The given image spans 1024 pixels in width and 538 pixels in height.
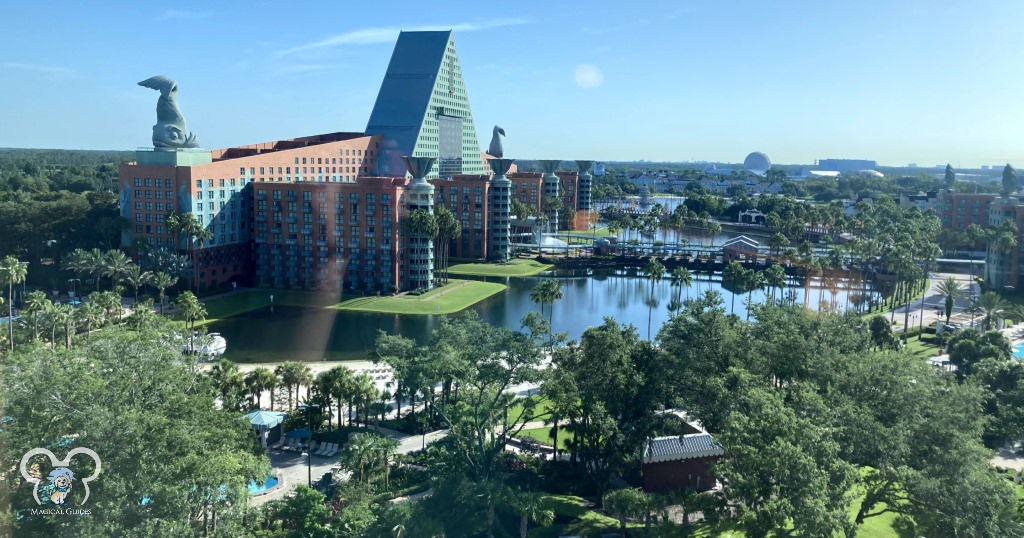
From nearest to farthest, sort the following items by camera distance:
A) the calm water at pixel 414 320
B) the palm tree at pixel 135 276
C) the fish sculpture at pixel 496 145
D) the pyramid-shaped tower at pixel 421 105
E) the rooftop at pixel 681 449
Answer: the rooftop at pixel 681 449 → the calm water at pixel 414 320 → the palm tree at pixel 135 276 → the pyramid-shaped tower at pixel 421 105 → the fish sculpture at pixel 496 145

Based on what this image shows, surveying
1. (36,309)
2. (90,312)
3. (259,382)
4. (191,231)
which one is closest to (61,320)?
(36,309)

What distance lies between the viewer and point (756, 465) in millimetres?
25656

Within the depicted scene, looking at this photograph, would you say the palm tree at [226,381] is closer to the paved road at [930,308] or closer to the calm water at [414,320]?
the calm water at [414,320]

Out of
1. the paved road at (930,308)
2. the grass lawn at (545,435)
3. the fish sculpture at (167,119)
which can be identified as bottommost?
the grass lawn at (545,435)

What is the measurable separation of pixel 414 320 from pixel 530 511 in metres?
47.5

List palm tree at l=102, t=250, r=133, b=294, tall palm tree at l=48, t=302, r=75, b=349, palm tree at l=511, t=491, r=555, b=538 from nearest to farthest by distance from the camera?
palm tree at l=511, t=491, r=555, b=538, tall palm tree at l=48, t=302, r=75, b=349, palm tree at l=102, t=250, r=133, b=294

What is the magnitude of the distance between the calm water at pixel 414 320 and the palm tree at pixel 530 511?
2263 centimetres

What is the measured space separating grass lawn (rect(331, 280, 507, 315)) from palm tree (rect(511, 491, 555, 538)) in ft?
162

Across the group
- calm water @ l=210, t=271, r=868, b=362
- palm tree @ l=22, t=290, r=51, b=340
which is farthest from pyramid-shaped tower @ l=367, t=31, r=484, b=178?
palm tree @ l=22, t=290, r=51, b=340

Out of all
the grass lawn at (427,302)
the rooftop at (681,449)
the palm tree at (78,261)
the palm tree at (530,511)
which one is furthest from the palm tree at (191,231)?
the palm tree at (530,511)

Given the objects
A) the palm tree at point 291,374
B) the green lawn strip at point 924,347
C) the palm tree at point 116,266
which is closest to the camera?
the palm tree at point 291,374

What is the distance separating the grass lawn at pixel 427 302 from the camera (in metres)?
80.5

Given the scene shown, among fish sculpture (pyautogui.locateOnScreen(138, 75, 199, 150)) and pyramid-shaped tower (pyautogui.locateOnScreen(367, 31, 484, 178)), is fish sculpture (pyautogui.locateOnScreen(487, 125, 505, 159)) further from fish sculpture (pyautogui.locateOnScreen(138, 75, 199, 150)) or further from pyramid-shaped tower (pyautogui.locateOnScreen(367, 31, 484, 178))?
fish sculpture (pyautogui.locateOnScreen(138, 75, 199, 150))

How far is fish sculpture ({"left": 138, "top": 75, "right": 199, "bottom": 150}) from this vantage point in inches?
3346
